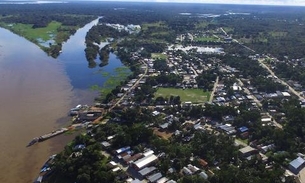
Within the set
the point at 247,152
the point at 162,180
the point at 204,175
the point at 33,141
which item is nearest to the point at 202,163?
the point at 204,175

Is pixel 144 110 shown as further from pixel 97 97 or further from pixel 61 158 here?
pixel 61 158

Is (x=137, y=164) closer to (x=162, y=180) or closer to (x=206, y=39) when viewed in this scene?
(x=162, y=180)

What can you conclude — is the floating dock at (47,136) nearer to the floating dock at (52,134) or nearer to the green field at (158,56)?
the floating dock at (52,134)

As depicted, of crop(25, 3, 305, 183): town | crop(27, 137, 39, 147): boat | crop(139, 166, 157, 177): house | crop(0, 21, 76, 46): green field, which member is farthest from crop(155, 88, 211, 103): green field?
crop(0, 21, 76, 46): green field

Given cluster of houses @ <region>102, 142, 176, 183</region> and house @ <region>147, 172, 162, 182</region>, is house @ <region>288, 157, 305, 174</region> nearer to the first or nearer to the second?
cluster of houses @ <region>102, 142, 176, 183</region>

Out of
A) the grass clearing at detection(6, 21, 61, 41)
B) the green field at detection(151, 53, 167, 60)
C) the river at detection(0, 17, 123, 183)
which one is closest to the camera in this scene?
the river at detection(0, 17, 123, 183)

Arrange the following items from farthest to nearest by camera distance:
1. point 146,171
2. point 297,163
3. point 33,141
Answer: point 33,141 < point 297,163 < point 146,171

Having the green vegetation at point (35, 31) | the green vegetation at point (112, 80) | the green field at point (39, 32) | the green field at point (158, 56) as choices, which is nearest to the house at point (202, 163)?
the green vegetation at point (112, 80)
